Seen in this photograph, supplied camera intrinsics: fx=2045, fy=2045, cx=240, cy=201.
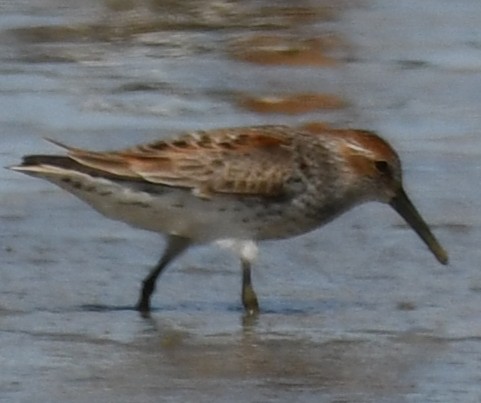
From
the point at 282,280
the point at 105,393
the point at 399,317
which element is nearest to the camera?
the point at 105,393

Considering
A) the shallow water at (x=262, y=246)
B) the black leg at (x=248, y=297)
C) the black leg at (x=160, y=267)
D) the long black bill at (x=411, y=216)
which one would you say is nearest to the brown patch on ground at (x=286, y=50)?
the shallow water at (x=262, y=246)

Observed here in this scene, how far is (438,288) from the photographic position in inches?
339

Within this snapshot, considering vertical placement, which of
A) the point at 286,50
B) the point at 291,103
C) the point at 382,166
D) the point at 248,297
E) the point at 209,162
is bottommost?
the point at 286,50

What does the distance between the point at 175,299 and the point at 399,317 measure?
1.03 m

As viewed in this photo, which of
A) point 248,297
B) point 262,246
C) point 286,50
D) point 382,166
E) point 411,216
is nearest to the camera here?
point 248,297

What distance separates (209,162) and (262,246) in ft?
3.03

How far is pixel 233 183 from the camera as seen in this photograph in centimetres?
860

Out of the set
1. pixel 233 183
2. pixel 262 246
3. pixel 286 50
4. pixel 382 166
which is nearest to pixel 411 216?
pixel 382 166

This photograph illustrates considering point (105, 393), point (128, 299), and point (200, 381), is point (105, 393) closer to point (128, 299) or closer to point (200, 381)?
point (200, 381)

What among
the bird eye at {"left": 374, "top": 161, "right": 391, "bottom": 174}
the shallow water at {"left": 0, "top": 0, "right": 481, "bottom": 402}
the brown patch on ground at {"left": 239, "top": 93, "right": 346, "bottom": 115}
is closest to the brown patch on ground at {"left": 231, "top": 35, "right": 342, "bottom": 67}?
the shallow water at {"left": 0, "top": 0, "right": 481, "bottom": 402}

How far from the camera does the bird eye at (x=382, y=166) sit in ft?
29.1

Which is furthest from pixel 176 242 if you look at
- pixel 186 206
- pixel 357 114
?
pixel 357 114

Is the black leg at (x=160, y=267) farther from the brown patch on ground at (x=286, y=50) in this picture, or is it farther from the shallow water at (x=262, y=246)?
the brown patch on ground at (x=286, y=50)

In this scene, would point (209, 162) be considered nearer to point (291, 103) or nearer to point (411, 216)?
point (411, 216)
